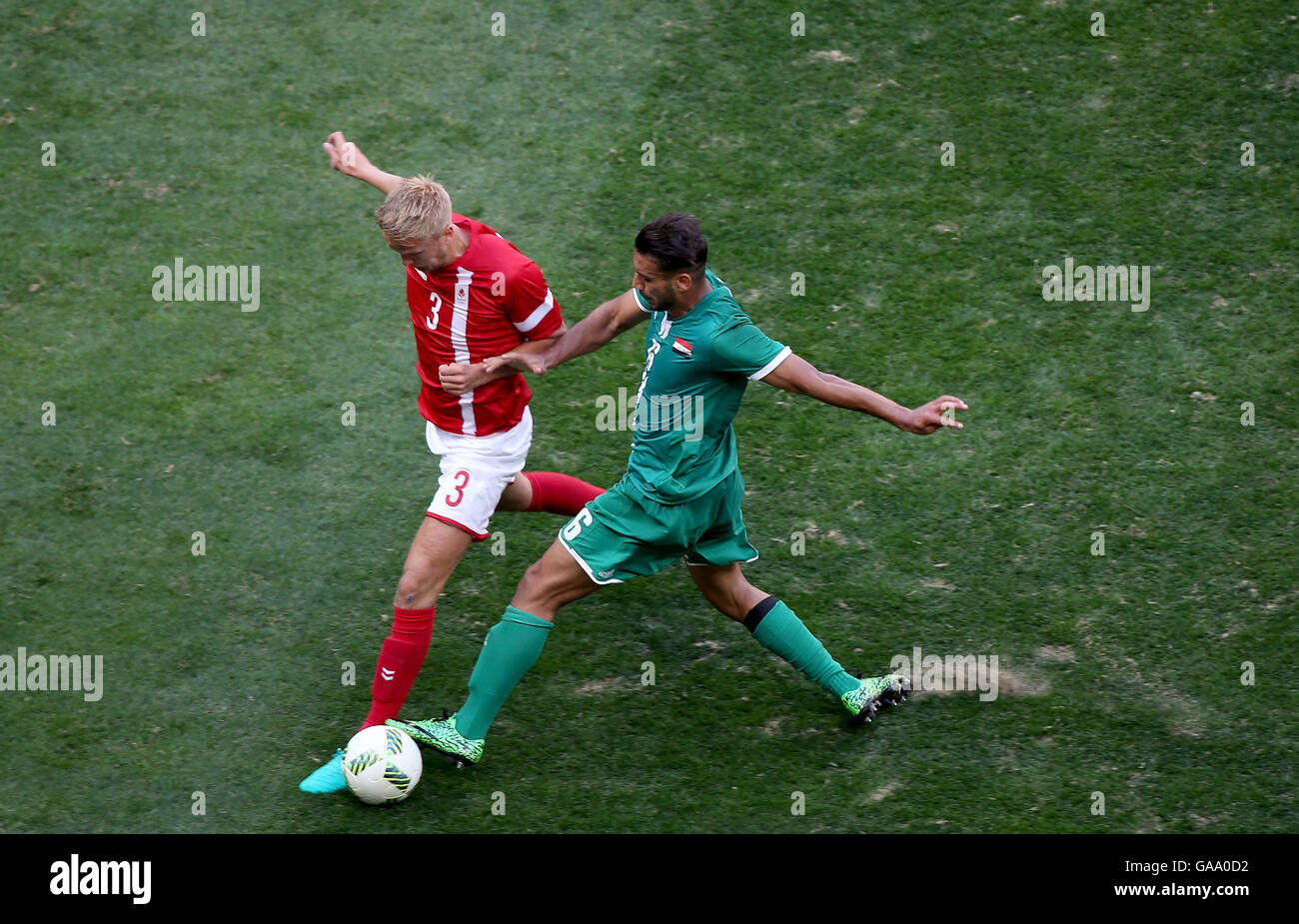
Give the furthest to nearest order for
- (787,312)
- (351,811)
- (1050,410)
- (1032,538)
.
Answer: (787,312) < (1050,410) < (1032,538) < (351,811)

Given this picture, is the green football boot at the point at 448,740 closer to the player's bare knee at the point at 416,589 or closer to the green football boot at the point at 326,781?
the green football boot at the point at 326,781

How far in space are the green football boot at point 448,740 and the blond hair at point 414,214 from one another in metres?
1.79

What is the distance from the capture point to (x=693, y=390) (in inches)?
205

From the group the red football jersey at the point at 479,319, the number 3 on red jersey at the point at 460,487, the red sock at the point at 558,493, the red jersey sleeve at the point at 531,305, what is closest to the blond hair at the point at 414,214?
the red football jersey at the point at 479,319

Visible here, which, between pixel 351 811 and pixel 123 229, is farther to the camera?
pixel 123 229

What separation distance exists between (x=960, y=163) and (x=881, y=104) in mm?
648

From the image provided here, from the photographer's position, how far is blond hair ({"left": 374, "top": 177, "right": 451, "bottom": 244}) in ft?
17.1

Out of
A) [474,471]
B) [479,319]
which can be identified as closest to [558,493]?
[474,471]

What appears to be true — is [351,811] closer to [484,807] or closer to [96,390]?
[484,807]

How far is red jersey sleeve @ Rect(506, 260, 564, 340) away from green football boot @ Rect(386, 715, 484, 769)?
1511 millimetres

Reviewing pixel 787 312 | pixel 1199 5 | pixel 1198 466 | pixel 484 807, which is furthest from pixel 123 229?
pixel 1199 5

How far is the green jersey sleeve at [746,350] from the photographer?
5.05m

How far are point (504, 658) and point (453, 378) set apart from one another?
1.06 m

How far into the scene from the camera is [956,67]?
8633 mm
